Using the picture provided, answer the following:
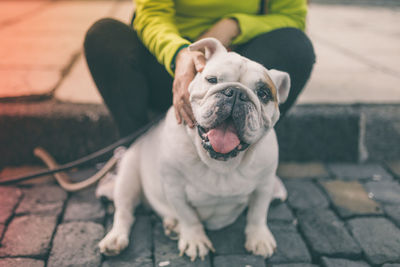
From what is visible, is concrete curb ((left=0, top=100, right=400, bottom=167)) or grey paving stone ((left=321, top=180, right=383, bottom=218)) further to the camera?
concrete curb ((left=0, top=100, right=400, bottom=167))

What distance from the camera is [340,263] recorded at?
60.9 inches

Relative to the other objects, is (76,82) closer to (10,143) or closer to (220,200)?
(10,143)

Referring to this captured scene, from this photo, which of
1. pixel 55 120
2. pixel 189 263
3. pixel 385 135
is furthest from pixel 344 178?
pixel 55 120

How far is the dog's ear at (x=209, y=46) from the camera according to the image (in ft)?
4.40

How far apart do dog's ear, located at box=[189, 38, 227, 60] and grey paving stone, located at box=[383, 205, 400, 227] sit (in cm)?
118

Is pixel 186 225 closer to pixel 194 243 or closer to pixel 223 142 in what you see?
pixel 194 243

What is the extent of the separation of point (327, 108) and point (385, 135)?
0.40 meters

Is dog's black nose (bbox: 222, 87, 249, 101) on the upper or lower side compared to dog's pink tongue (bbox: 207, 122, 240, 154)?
upper

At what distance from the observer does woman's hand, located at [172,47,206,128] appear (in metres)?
1.39

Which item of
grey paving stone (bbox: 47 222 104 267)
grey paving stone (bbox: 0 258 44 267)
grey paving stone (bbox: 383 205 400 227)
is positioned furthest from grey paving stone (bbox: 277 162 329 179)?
grey paving stone (bbox: 0 258 44 267)

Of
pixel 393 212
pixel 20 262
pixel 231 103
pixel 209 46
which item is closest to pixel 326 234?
pixel 393 212

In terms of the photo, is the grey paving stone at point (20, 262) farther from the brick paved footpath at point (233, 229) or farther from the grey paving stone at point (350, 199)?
the grey paving stone at point (350, 199)

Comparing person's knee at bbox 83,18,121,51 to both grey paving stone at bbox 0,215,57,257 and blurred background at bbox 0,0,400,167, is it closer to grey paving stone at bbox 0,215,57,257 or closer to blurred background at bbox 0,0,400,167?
blurred background at bbox 0,0,400,167

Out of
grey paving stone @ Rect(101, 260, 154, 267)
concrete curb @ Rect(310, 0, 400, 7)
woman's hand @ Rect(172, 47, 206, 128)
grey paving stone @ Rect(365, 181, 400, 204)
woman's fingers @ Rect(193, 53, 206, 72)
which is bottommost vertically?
concrete curb @ Rect(310, 0, 400, 7)
